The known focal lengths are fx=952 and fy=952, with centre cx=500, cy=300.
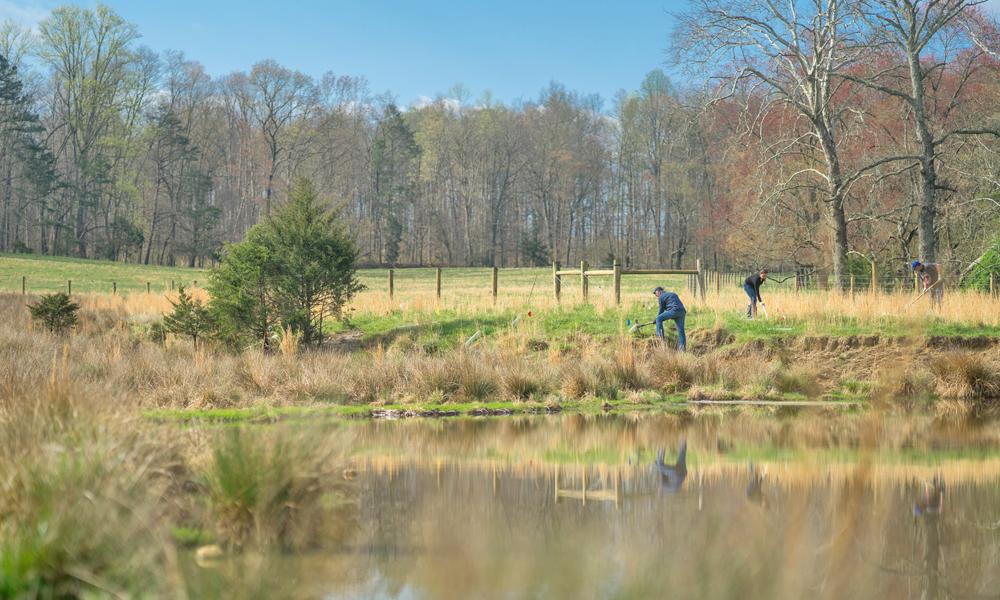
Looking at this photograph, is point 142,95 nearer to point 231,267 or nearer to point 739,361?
point 231,267

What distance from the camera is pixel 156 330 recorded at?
85.0ft

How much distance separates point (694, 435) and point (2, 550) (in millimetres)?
10685

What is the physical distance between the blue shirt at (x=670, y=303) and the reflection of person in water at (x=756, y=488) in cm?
1080

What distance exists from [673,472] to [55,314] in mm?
19981

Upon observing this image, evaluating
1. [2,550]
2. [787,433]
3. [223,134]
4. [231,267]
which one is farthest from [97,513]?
[223,134]

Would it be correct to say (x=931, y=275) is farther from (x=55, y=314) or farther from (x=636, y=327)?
(x=55, y=314)

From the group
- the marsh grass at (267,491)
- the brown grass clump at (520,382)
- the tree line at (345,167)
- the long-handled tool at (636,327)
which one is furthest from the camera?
the tree line at (345,167)

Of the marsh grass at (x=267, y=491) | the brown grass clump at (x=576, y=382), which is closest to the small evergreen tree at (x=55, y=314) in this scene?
the brown grass clump at (x=576, y=382)

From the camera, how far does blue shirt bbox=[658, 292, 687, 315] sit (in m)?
22.1

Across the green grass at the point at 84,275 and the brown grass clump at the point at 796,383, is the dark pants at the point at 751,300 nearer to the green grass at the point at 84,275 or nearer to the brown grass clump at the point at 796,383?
the brown grass clump at the point at 796,383

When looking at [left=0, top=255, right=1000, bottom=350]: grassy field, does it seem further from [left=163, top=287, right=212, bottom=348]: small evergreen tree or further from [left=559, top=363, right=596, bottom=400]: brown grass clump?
[left=559, top=363, right=596, bottom=400]: brown grass clump

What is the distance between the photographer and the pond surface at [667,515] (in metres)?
6.05

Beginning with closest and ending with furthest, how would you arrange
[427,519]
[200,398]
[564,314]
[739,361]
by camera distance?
[427,519], [200,398], [739,361], [564,314]

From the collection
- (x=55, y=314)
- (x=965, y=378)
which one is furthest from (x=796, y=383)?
(x=55, y=314)
